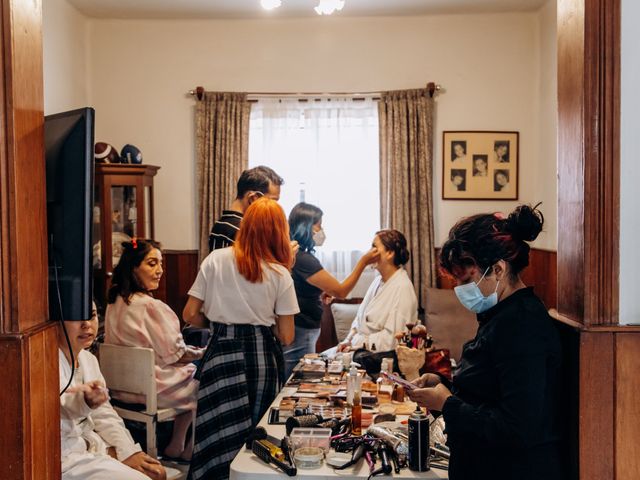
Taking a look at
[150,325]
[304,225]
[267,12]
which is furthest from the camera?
[267,12]

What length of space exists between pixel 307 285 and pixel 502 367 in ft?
7.67

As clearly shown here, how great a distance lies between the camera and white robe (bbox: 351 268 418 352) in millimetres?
3562

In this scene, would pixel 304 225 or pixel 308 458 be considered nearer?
pixel 308 458

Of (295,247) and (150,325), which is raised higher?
(295,247)

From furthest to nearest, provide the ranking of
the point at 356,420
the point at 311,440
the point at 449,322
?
the point at 449,322 < the point at 356,420 < the point at 311,440

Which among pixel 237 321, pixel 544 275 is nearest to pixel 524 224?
pixel 237 321

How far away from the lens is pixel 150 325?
3.57 metres

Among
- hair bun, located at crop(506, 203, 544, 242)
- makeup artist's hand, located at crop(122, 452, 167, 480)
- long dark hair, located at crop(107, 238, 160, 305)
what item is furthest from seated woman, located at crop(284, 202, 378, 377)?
hair bun, located at crop(506, 203, 544, 242)

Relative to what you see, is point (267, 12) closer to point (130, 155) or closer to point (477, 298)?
point (130, 155)

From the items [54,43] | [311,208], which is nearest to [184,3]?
[54,43]

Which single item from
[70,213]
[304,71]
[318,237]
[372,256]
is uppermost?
[304,71]

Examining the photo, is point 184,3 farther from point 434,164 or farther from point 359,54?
point 434,164

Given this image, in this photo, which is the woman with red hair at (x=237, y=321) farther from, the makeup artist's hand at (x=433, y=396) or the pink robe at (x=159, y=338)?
the makeup artist's hand at (x=433, y=396)

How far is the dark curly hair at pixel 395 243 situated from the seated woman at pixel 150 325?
47.0 inches
